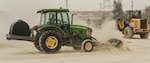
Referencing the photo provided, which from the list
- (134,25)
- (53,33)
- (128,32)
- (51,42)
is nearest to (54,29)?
(53,33)

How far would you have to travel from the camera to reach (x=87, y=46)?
17656 millimetres

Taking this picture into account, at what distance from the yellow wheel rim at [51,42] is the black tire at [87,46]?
143cm

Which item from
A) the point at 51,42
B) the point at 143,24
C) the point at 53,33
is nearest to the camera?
the point at 53,33

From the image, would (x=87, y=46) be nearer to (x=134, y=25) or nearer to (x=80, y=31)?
(x=80, y=31)

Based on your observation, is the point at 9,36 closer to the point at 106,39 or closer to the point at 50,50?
the point at 50,50

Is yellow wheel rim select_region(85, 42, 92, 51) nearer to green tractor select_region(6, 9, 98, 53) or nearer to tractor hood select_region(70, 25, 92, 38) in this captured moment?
green tractor select_region(6, 9, 98, 53)

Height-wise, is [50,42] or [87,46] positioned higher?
[50,42]

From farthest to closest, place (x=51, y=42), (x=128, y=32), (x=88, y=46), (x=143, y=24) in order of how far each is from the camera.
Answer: (x=143, y=24) < (x=128, y=32) < (x=88, y=46) < (x=51, y=42)

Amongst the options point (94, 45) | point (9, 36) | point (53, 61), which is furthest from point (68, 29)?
point (53, 61)

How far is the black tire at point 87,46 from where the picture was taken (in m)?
17.5

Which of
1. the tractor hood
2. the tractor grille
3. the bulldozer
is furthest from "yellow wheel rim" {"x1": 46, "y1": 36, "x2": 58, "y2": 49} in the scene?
the tractor grille

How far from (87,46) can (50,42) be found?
1.93m

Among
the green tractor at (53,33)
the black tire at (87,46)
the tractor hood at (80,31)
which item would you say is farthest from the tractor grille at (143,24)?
the black tire at (87,46)

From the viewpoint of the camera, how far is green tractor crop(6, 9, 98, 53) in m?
16.7
